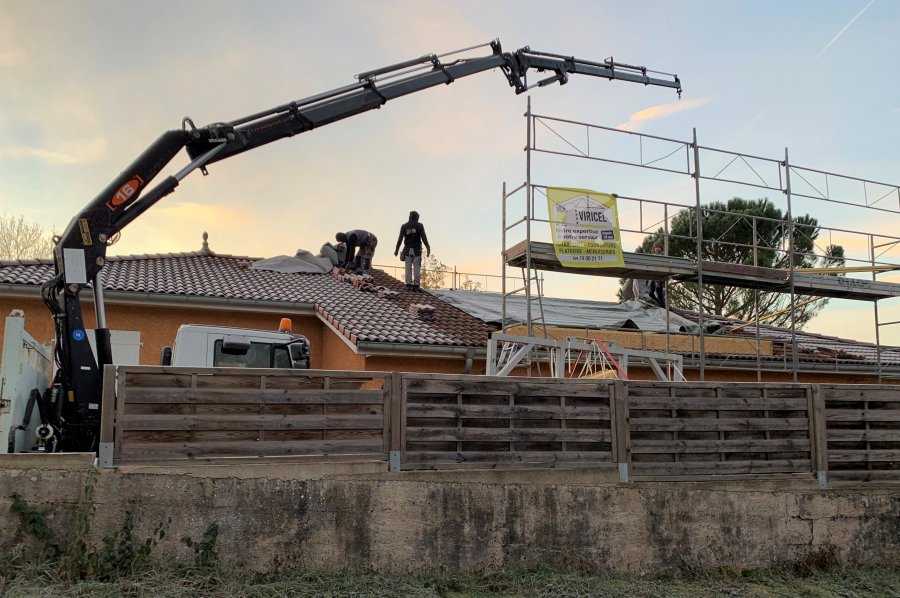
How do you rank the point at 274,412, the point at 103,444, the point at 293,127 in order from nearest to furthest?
the point at 103,444, the point at 274,412, the point at 293,127

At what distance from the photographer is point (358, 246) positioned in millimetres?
19906

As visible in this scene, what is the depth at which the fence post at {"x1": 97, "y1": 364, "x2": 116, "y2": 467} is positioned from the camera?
6527 millimetres

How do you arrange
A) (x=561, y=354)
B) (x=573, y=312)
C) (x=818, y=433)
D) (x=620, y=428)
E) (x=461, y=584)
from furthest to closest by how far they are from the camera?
(x=573, y=312) → (x=561, y=354) → (x=818, y=433) → (x=620, y=428) → (x=461, y=584)

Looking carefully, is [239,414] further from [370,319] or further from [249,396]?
[370,319]

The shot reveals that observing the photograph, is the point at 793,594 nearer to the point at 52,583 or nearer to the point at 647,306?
the point at 52,583

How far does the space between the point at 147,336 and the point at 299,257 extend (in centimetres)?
568

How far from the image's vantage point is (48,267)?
A: 15.0m

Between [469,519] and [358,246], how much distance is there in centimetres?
1342

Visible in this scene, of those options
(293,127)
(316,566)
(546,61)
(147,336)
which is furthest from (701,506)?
(147,336)

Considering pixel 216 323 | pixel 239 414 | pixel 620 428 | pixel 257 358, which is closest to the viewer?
pixel 239 414

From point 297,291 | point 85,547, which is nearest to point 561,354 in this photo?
point 297,291

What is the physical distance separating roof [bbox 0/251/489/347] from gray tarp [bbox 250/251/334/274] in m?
0.26

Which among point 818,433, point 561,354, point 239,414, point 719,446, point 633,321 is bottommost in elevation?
point 719,446

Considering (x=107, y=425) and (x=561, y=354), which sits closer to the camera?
(x=107, y=425)
